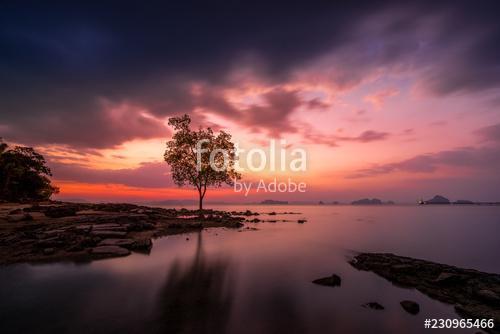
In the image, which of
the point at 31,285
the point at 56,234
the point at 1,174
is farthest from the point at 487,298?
the point at 1,174

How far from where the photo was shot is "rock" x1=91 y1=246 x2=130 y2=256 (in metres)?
17.4

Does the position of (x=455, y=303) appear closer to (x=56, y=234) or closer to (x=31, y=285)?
(x=31, y=285)

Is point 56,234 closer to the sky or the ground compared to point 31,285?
closer to the sky

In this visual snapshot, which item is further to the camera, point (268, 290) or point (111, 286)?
point (268, 290)

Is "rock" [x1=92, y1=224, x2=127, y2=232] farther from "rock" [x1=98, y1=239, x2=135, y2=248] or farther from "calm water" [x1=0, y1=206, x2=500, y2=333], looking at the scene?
"calm water" [x1=0, y1=206, x2=500, y2=333]

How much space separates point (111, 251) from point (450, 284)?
70.6 ft

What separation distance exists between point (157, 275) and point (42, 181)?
5788cm

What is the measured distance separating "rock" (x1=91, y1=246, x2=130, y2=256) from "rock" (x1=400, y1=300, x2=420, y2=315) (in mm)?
17111

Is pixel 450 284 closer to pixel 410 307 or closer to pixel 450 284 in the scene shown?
pixel 450 284

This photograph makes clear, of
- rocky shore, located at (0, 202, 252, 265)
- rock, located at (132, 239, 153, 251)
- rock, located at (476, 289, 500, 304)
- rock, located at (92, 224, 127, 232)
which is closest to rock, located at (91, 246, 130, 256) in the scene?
rocky shore, located at (0, 202, 252, 265)

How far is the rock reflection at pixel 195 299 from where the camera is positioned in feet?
28.3

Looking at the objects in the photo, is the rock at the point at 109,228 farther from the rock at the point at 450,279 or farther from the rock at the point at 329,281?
the rock at the point at 450,279

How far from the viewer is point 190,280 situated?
13484 millimetres

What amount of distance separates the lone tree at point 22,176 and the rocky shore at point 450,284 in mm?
61303
